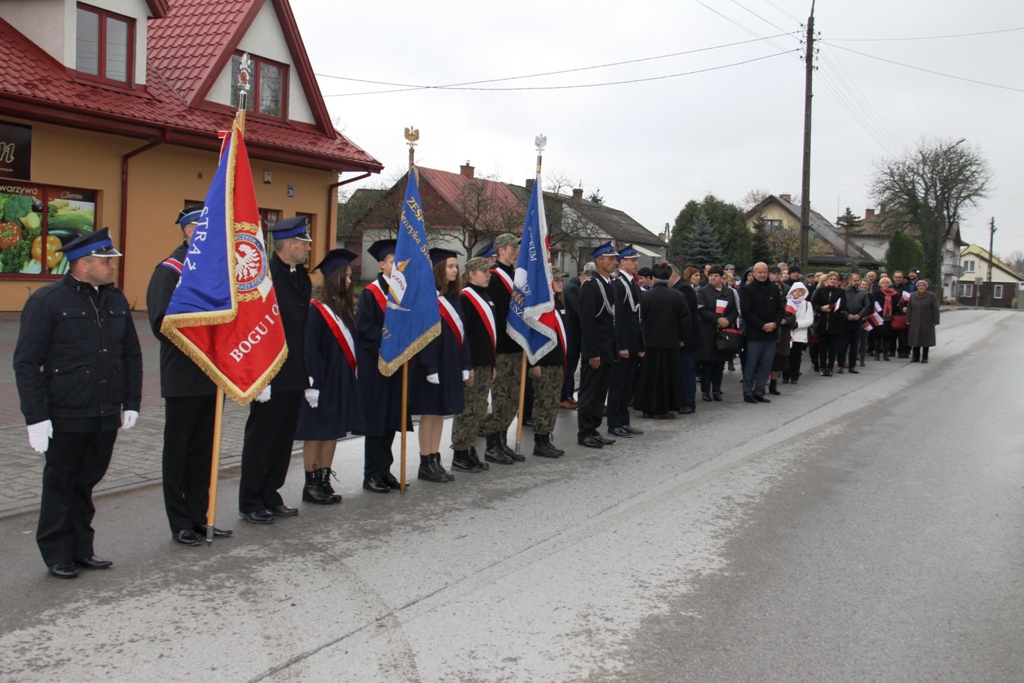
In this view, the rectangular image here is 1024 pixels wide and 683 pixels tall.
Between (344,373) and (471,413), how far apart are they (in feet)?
4.69

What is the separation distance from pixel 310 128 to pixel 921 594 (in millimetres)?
19760

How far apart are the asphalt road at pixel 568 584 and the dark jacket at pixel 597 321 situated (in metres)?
1.24

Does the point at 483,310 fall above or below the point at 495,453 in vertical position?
above

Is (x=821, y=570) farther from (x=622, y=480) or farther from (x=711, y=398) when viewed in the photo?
(x=711, y=398)

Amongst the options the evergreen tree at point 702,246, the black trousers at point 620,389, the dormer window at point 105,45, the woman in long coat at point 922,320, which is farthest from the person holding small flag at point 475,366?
the evergreen tree at point 702,246

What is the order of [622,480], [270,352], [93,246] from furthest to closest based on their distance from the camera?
[622,480] < [270,352] < [93,246]

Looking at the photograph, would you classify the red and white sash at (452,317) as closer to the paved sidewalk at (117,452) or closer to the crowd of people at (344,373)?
the crowd of people at (344,373)

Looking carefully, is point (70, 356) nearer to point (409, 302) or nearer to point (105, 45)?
point (409, 302)

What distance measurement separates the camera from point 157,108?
17.7m

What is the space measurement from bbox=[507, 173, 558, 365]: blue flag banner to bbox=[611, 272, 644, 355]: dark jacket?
100 centimetres

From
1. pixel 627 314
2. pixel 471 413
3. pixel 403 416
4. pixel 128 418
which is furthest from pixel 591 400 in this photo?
pixel 128 418

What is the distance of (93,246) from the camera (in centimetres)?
475

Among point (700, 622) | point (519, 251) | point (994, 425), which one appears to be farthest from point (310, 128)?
point (700, 622)

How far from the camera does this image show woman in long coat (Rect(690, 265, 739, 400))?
12.3 metres
